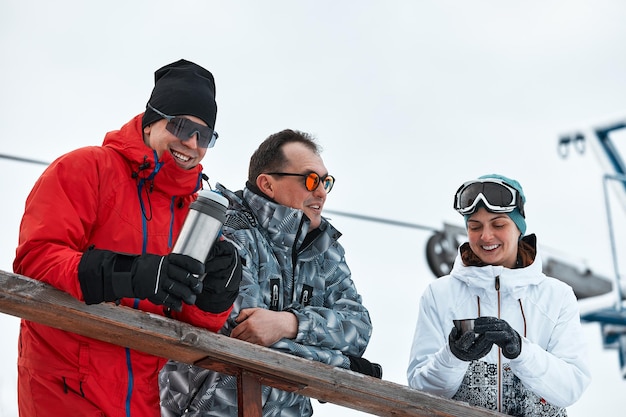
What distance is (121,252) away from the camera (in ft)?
8.84

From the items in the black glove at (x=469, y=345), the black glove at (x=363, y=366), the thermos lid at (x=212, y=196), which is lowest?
the black glove at (x=363, y=366)

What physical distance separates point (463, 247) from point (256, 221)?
3.01 ft

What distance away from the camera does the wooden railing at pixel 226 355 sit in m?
2.68

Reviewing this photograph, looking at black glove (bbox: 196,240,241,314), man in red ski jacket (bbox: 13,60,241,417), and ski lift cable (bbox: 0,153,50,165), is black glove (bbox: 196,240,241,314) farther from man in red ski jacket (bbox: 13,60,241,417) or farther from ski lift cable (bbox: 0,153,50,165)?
ski lift cable (bbox: 0,153,50,165)

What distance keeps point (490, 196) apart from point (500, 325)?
26.0 inches

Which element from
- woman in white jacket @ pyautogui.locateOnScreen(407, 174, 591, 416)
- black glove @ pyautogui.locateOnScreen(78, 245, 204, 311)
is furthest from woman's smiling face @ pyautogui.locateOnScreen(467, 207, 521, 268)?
black glove @ pyautogui.locateOnScreen(78, 245, 204, 311)

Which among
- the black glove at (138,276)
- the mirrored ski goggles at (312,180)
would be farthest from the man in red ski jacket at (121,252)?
the mirrored ski goggles at (312,180)

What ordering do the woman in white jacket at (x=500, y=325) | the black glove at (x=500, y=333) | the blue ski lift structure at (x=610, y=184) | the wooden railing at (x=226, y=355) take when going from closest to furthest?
1. the wooden railing at (x=226, y=355)
2. the black glove at (x=500, y=333)
3. the woman in white jacket at (x=500, y=325)
4. the blue ski lift structure at (x=610, y=184)

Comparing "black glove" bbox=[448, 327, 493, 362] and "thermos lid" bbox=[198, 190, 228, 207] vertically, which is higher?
"thermos lid" bbox=[198, 190, 228, 207]

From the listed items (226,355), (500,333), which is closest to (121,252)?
(226,355)

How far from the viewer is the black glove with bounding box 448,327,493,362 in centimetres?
337

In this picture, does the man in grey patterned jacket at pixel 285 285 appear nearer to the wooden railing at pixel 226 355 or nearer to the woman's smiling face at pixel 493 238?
the wooden railing at pixel 226 355

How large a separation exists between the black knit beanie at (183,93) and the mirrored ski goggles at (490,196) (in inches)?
47.1

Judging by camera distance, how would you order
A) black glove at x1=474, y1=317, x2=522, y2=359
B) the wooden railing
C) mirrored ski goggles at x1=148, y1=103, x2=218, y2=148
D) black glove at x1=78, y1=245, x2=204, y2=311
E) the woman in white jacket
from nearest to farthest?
black glove at x1=78, y1=245, x2=204, y2=311, the wooden railing, mirrored ski goggles at x1=148, y1=103, x2=218, y2=148, black glove at x1=474, y1=317, x2=522, y2=359, the woman in white jacket
